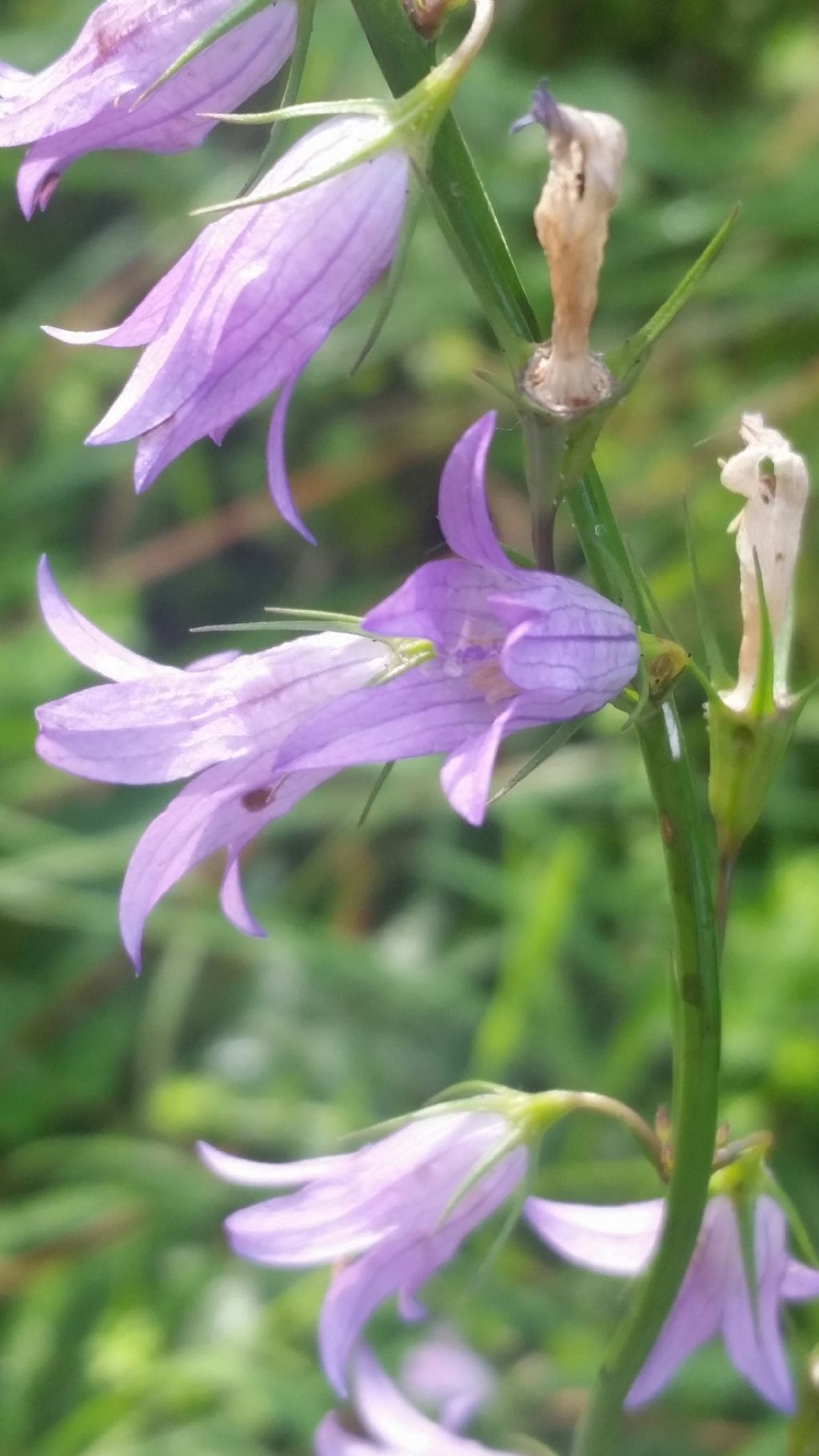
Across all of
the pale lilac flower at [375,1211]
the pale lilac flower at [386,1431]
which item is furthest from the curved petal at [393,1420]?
the pale lilac flower at [375,1211]

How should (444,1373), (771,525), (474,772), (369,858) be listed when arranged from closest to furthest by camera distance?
(474,772), (771,525), (444,1373), (369,858)

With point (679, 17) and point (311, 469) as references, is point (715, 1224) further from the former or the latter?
point (679, 17)

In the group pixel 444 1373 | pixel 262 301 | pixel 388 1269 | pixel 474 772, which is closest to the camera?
pixel 474 772

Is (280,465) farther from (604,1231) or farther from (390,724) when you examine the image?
(604,1231)

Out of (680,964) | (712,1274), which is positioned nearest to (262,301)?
(680,964)

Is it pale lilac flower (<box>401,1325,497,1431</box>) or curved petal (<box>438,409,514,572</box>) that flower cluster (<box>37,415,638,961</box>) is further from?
pale lilac flower (<box>401,1325,497,1431</box>)

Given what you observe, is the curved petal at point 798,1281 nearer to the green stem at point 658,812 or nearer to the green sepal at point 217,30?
the green stem at point 658,812
